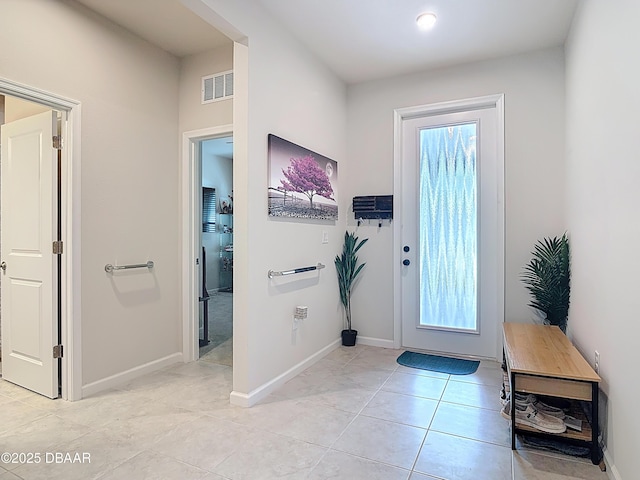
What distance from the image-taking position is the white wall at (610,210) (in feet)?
5.29

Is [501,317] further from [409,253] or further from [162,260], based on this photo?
[162,260]

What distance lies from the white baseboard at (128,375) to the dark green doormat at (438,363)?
2.18 metres

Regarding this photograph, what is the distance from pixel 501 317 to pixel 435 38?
2.60 metres

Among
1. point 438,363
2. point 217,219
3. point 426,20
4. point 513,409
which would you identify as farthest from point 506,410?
point 217,219

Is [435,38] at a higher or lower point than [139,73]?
higher

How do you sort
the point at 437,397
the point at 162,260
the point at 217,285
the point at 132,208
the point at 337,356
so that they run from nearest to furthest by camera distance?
the point at 437,397 < the point at 132,208 < the point at 162,260 < the point at 337,356 < the point at 217,285

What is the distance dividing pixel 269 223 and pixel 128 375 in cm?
176

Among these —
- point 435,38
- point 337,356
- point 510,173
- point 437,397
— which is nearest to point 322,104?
point 435,38

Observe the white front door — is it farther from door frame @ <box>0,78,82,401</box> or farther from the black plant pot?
the black plant pot

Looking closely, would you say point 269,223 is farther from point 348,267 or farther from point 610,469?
point 610,469

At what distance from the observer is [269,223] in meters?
2.83

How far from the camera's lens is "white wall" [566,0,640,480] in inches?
63.5

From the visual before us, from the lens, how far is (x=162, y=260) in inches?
135

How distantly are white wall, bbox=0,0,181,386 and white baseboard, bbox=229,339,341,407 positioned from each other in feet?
3.76
